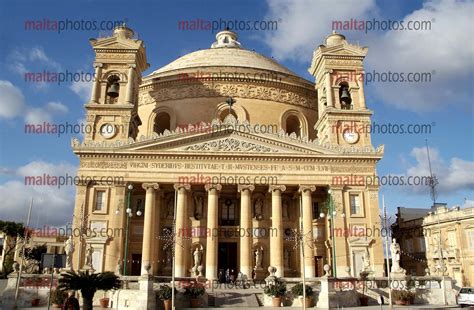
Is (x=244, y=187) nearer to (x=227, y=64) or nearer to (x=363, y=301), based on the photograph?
(x=363, y=301)

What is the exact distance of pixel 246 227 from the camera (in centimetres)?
3538

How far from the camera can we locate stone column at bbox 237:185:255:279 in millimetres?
34531

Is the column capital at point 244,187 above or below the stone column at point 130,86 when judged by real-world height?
below

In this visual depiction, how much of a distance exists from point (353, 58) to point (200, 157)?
1733 centimetres

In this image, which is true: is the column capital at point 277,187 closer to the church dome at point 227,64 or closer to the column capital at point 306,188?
the column capital at point 306,188

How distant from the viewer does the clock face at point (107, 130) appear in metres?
37.5

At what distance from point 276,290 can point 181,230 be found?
11.3 metres

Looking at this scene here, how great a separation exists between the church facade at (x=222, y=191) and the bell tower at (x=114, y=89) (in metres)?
0.09

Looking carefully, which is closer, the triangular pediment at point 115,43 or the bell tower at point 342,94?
the bell tower at point 342,94

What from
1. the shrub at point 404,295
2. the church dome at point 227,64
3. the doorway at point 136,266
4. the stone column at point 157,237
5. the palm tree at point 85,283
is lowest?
the shrub at point 404,295

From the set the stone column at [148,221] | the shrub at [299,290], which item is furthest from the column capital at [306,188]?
the stone column at [148,221]

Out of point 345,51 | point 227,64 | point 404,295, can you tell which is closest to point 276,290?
point 404,295

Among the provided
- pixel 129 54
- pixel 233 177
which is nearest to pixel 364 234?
pixel 233 177

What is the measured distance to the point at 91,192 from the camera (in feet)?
116
